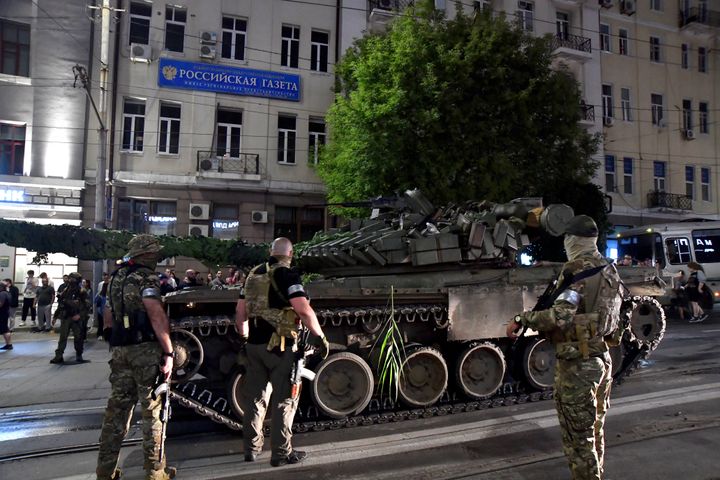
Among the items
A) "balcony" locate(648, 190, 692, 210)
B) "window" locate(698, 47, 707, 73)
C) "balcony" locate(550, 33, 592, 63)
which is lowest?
"balcony" locate(648, 190, 692, 210)

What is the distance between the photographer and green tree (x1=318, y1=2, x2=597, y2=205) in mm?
14039

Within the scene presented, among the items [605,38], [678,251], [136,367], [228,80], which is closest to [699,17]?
[605,38]

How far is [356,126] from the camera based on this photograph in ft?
48.8

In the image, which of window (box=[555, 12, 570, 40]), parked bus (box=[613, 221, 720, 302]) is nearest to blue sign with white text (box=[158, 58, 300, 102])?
window (box=[555, 12, 570, 40])

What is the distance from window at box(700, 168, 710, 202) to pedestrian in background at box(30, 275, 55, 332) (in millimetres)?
28525

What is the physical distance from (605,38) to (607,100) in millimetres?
3083

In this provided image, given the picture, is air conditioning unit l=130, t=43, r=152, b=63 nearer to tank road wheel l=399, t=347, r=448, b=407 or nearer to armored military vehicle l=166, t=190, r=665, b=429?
armored military vehicle l=166, t=190, r=665, b=429

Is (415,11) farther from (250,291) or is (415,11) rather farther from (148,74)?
(250,291)

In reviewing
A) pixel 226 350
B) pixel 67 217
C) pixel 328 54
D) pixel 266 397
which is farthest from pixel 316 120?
pixel 266 397

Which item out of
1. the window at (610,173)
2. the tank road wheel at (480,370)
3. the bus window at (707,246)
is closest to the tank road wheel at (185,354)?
the tank road wheel at (480,370)

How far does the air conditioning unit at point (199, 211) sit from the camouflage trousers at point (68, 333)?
7.74 metres

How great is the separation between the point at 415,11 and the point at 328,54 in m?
4.94

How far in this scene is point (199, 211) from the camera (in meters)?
17.9

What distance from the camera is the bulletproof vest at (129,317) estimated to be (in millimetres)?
4016
